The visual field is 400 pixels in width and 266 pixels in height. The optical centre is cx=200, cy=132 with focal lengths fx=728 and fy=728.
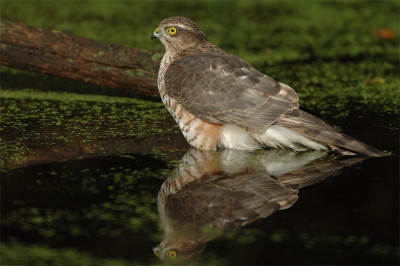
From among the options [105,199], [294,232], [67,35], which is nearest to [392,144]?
[294,232]

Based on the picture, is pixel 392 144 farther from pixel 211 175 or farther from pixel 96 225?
pixel 96 225

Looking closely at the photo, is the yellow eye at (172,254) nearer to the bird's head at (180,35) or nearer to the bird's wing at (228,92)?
the bird's wing at (228,92)

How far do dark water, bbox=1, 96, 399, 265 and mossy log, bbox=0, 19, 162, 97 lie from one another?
1.34m

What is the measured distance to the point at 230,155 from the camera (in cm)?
562

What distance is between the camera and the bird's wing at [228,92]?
18.1 feet

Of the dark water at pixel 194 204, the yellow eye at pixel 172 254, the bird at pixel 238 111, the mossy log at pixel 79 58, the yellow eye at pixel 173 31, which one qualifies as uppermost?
the yellow eye at pixel 173 31

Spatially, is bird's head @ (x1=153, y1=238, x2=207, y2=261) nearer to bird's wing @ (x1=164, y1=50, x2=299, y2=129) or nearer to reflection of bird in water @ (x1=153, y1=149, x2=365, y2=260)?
reflection of bird in water @ (x1=153, y1=149, x2=365, y2=260)

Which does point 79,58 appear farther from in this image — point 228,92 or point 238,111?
point 238,111

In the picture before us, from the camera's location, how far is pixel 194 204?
4441 mm

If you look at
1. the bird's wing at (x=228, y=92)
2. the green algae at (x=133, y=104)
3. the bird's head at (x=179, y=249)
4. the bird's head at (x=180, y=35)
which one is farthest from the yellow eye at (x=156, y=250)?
the bird's head at (x=180, y=35)

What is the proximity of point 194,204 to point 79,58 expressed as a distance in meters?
3.29

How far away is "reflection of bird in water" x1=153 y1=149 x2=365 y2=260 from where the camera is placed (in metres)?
4.03

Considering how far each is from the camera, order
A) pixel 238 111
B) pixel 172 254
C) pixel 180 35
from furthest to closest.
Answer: pixel 180 35 < pixel 238 111 < pixel 172 254

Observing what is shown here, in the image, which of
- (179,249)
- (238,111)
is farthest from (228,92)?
(179,249)
